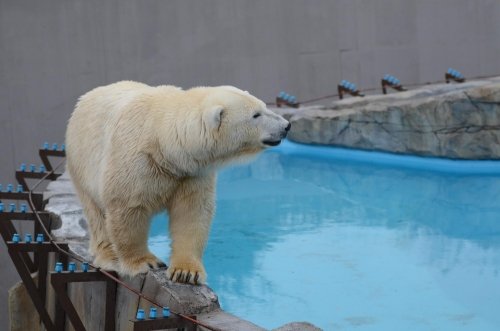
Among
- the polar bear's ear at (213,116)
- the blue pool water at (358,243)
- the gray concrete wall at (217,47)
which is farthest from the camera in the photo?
the gray concrete wall at (217,47)

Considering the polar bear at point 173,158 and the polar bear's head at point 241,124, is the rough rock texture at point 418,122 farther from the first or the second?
the polar bear's head at point 241,124

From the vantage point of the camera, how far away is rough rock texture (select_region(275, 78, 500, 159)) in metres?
7.70

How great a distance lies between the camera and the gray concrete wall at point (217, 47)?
881 cm

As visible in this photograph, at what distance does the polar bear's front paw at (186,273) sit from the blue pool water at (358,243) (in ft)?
4.00

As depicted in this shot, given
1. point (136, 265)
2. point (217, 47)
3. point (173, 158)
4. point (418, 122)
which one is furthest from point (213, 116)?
point (217, 47)

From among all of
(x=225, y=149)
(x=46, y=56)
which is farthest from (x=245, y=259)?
(x=46, y=56)

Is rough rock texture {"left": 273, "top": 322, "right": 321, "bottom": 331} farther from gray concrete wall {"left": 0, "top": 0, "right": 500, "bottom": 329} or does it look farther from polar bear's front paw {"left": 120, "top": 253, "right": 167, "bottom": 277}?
gray concrete wall {"left": 0, "top": 0, "right": 500, "bottom": 329}

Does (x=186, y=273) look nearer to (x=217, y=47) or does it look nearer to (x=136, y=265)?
(x=136, y=265)

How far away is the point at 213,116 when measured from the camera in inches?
122

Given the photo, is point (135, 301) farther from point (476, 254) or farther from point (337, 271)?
point (476, 254)

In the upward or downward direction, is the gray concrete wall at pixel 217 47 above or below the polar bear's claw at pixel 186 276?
above

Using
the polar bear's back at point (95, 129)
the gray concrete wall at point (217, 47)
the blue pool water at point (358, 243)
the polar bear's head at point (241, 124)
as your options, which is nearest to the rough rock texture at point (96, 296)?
the polar bear's back at point (95, 129)

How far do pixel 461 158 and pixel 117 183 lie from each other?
530 centimetres

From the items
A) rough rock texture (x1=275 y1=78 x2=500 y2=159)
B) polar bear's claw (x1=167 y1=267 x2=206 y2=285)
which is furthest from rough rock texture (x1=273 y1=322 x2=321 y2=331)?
rough rock texture (x1=275 y1=78 x2=500 y2=159)
